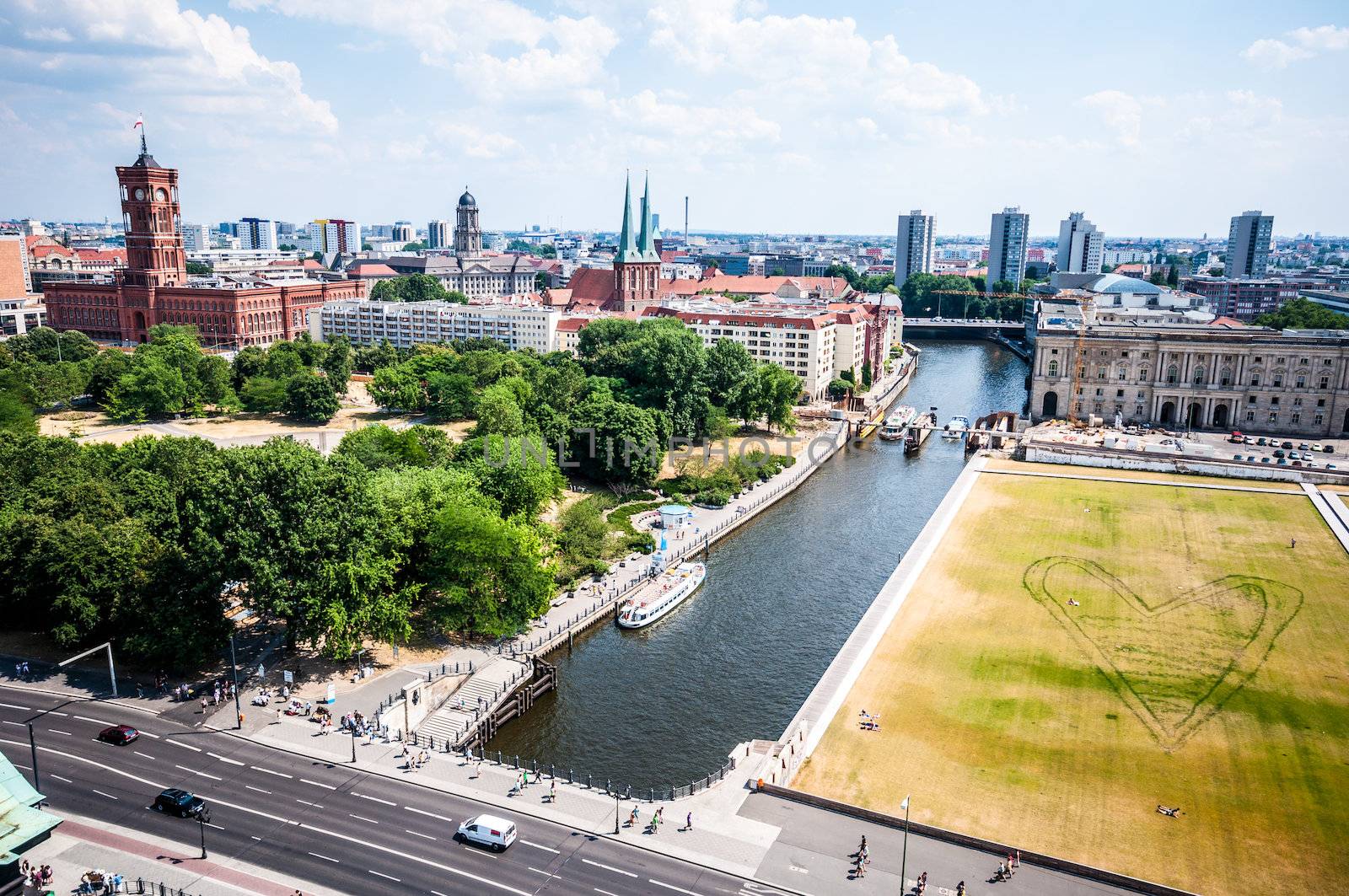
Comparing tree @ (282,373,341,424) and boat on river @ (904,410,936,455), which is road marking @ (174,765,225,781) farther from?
boat on river @ (904,410,936,455)

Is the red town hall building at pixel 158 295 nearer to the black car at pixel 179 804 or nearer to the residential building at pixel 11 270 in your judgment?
the residential building at pixel 11 270

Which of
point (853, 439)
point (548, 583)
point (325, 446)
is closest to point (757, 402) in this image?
point (853, 439)

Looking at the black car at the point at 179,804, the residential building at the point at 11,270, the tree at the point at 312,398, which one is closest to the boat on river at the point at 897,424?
the tree at the point at 312,398

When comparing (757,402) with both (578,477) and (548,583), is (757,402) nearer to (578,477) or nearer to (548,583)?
(578,477)

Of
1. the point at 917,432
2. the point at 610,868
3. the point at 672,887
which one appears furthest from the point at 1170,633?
the point at 917,432

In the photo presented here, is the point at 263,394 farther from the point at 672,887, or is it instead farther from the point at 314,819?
the point at 672,887
